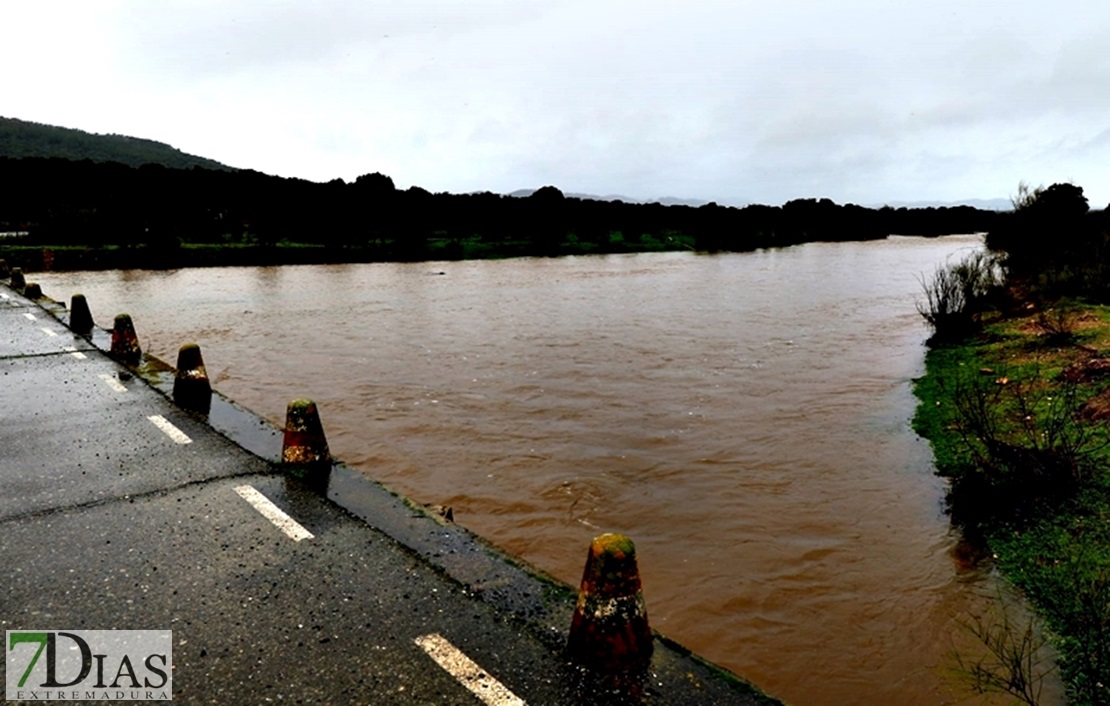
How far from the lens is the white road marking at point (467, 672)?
124 inches

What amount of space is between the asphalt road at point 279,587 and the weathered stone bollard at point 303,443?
0.19 meters

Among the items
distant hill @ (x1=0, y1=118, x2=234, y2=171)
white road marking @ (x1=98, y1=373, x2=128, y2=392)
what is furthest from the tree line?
distant hill @ (x1=0, y1=118, x2=234, y2=171)

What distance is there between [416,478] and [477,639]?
4.57m

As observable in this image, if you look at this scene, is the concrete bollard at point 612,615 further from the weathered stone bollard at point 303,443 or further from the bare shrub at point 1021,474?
the bare shrub at point 1021,474

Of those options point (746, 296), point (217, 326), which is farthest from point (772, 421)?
point (746, 296)

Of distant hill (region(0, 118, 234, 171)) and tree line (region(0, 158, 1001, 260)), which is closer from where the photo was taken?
tree line (region(0, 158, 1001, 260))

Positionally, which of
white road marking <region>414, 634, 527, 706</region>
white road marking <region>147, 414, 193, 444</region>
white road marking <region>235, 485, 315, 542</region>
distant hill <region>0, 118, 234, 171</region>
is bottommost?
white road marking <region>414, 634, 527, 706</region>

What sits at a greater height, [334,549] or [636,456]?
[334,549]

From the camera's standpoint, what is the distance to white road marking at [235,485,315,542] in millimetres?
4746

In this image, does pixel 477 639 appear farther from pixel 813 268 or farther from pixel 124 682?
pixel 813 268

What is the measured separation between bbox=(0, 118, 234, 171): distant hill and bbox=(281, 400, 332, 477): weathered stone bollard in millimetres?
127937

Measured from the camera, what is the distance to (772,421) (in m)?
10.0

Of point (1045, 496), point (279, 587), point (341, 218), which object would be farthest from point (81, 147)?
point (1045, 496)

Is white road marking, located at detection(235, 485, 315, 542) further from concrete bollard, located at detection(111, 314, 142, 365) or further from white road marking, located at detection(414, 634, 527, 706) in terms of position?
concrete bollard, located at detection(111, 314, 142, 365)
